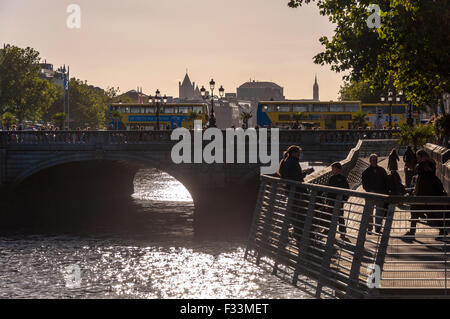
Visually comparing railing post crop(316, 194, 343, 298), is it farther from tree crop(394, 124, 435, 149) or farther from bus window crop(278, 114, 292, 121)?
bus window crop(278, 114, 292, 121)

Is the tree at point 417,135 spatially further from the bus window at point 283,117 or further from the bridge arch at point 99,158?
the bus window at point 283,117

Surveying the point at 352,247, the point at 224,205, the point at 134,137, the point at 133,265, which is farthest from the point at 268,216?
the point at 134,137

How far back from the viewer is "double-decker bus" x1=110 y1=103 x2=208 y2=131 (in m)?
61.1

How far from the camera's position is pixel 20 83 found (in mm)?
86062

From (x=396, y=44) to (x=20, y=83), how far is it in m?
74.0

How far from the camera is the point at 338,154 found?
135 ft

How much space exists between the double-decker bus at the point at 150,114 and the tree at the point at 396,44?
38.8 m

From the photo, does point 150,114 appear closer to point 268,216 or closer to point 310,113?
point 310,113

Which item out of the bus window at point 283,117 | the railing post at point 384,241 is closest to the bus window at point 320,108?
the bus window at point 283,117

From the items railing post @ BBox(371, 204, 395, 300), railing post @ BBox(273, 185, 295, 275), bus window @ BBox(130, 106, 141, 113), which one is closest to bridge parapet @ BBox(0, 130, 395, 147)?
bus window @ BBox(130, 106, 141, 113)

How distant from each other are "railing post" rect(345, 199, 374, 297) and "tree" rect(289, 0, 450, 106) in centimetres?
777
